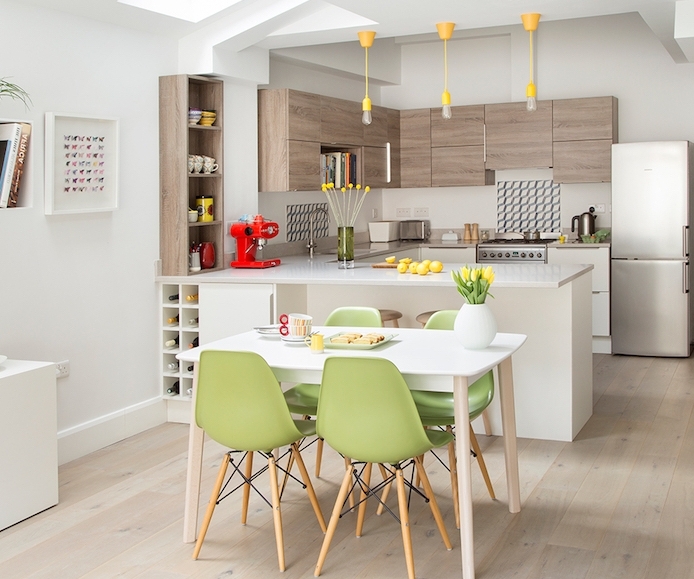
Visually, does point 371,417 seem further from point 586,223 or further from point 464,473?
point 586,223

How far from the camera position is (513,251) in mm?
7668

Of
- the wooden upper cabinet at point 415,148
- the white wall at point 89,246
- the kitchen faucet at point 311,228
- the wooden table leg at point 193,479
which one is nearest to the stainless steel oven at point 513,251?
the wooden upper cabinet at point 415,148

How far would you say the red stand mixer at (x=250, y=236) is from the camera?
18.5 ft

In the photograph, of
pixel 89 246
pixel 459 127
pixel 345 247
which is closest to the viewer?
pixel 89 246

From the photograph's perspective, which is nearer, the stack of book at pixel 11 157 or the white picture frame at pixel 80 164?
the stack of book at pixel 11 157

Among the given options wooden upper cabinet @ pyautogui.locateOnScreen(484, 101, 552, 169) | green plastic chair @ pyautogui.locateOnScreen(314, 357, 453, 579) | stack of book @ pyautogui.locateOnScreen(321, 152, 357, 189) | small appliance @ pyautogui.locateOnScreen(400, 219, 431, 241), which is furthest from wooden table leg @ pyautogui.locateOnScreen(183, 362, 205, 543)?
small appliance @ pyautogui.locateOnScreen(400, 219, 431, 241)

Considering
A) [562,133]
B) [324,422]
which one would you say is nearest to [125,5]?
[324,422]

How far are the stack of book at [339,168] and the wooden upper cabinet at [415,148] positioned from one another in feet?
3.26

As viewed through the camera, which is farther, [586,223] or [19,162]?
[586,223]

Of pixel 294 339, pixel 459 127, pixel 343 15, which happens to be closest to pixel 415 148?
pixel 459 127

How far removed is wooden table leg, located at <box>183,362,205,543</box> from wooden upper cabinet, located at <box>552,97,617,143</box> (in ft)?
16.8

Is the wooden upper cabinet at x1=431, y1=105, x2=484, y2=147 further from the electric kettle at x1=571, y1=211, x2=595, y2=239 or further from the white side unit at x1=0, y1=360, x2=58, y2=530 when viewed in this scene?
the white side unit at x1=0, y1=360, x2=58, y2=530

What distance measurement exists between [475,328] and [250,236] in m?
2.55

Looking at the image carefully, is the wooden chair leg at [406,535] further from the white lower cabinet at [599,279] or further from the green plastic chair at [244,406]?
the white lower cabinet at [599,279]
